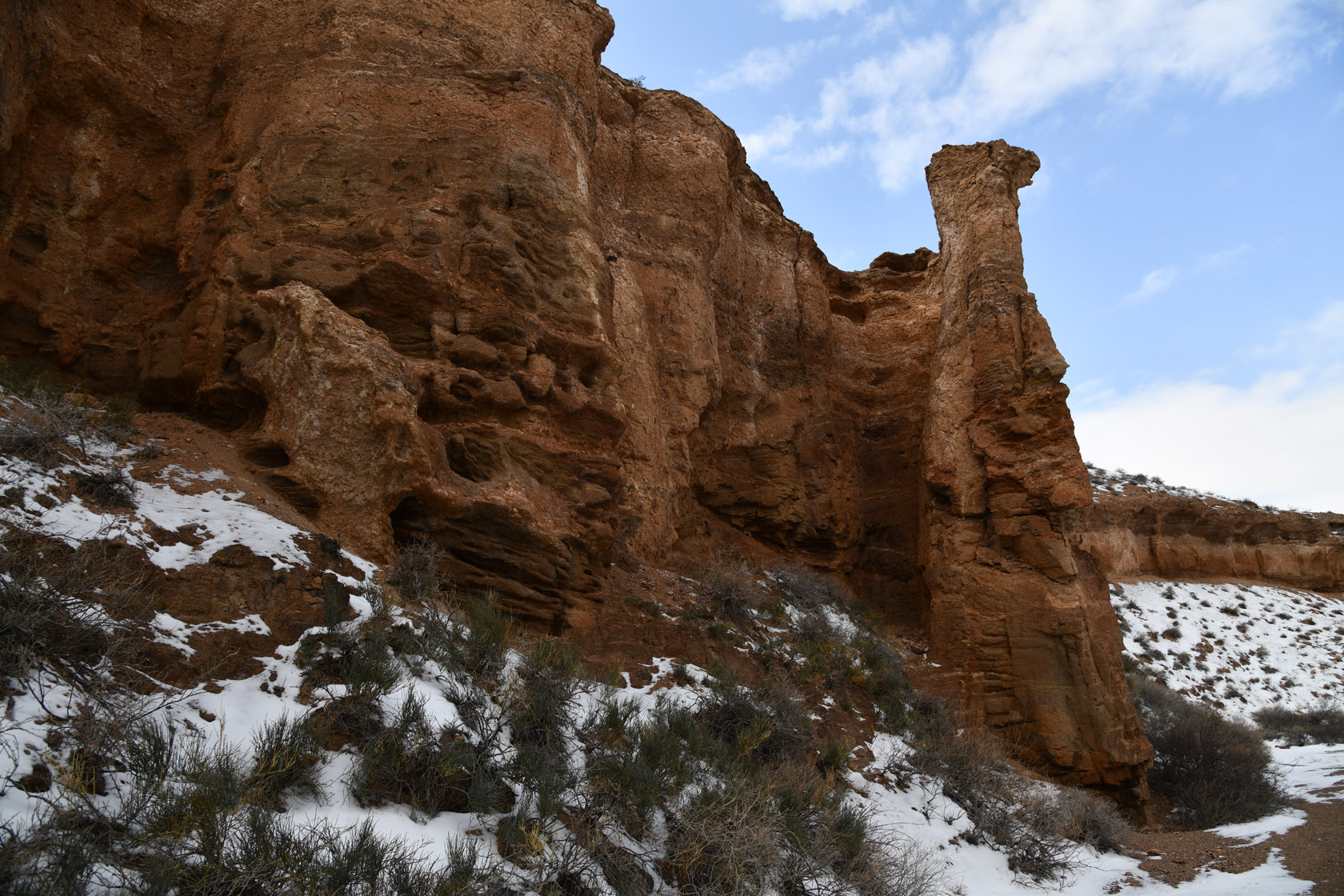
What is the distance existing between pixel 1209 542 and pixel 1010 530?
20237 millimetres

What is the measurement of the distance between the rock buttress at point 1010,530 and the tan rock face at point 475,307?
5cm

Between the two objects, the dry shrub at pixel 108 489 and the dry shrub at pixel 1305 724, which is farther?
the dry shrub at pixel 1305 724

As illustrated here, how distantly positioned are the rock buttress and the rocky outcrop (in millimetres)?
15839

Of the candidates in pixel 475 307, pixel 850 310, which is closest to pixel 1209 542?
pixel 850 310

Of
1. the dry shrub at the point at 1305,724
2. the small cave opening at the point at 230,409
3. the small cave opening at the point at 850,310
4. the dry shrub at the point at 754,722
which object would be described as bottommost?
the dry shrub at the point at 1305,724

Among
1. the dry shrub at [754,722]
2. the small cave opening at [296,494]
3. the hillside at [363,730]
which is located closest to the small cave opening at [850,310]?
the hillside at [363,730]

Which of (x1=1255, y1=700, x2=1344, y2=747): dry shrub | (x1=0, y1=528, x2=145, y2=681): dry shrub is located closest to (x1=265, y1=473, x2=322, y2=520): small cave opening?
(x1=0, y1=528, x2=145, y2=681): dry shrub

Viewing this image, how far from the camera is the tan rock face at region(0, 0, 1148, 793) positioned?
25.1 feet

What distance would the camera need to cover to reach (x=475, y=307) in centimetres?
848

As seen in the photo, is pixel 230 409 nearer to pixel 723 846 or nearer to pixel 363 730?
pixel 363 730

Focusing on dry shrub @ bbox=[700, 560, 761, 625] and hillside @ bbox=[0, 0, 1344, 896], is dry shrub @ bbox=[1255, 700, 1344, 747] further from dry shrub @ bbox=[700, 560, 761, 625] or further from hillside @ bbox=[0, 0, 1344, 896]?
dry shrub @ bbox=[700, 560, 761, 625]

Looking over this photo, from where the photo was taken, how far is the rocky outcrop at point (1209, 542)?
2658 centimetres

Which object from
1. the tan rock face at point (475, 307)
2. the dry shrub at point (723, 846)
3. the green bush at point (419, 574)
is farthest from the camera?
the tan rock face at point (475, 307)

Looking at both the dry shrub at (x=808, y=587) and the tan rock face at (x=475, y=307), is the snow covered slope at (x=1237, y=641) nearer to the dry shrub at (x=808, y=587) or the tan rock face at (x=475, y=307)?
the dry shrub at (x=808, y=587)
